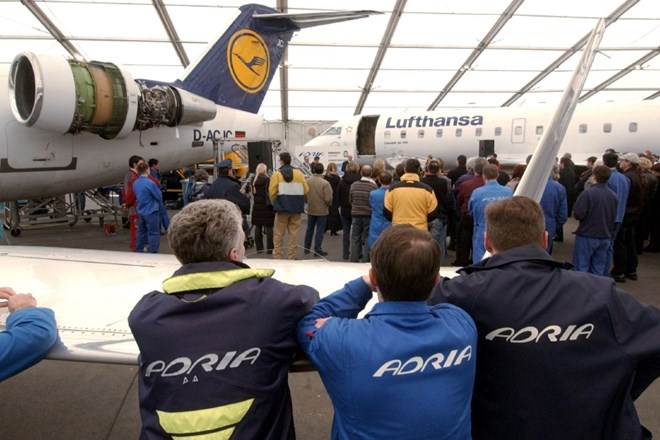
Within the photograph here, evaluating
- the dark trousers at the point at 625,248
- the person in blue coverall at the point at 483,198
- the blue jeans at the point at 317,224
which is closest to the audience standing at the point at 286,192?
the blue jeans at the point at 317,224

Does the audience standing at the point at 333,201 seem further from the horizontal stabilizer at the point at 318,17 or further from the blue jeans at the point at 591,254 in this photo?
the blue jeans at the point at 591,254

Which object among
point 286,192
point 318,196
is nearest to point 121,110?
point 286,192

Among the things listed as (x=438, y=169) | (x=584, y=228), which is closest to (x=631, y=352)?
(x=584, y=228)

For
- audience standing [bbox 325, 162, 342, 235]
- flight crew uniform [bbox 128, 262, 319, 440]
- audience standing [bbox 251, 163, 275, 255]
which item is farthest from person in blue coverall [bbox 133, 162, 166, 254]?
flight crew uniform [bbox 128, 262, 319, 440]

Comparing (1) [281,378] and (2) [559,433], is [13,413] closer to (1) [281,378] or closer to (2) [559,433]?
(1) [281,378]

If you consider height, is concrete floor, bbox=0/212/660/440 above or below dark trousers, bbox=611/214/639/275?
below

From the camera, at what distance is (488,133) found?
17.5 meters

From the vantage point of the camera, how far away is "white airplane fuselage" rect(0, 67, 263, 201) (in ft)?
20.4

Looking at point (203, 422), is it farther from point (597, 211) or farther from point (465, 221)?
point (465, 221)

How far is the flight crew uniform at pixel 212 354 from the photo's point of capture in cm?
149

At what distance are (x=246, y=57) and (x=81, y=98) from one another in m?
4.08

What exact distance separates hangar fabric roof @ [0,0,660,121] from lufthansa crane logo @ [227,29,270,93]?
627 cm

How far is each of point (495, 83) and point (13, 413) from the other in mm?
28107

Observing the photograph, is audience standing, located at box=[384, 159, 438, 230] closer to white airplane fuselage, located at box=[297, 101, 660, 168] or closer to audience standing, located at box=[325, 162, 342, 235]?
audience standing, located at box=[325, 162, 342, 235]
